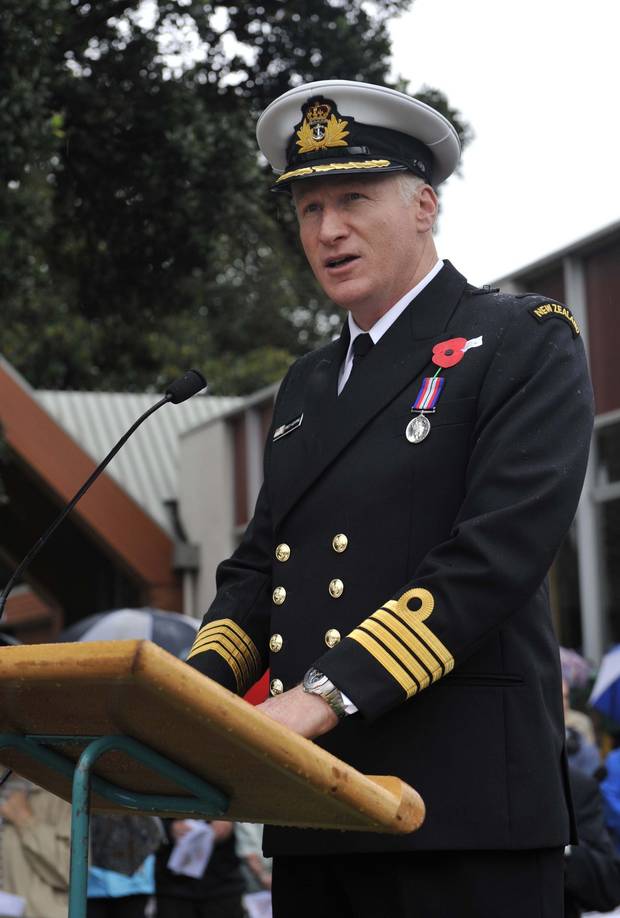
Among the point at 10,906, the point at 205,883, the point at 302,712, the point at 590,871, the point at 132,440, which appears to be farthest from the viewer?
the point at 132,440

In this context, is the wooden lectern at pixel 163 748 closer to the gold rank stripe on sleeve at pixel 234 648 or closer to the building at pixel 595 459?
the gold rank stripe on sleeve at pixel 234 648

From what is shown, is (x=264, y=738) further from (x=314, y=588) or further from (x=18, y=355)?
(x=18, y=355)

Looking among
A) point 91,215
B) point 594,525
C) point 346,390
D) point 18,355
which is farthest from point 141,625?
point 18,355

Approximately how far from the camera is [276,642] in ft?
8.63

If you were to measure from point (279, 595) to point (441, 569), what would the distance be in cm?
43

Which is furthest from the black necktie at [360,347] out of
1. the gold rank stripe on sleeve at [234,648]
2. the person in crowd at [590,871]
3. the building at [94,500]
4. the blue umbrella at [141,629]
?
the building at [94,500]

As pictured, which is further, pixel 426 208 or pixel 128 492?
pixel 128 492

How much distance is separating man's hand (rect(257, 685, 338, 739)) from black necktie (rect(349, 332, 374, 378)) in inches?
28.2

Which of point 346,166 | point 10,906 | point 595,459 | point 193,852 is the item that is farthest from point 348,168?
point 595,459

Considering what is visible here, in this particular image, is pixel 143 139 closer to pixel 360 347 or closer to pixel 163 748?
pixel 360 347

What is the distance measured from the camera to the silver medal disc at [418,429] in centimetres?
253

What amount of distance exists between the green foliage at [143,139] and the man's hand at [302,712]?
621 cm

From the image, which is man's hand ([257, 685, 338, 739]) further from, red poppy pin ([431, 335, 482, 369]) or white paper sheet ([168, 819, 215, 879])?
white paper sheet ([168, 819, 215, 879])

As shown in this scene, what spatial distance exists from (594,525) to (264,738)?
31.1ft
